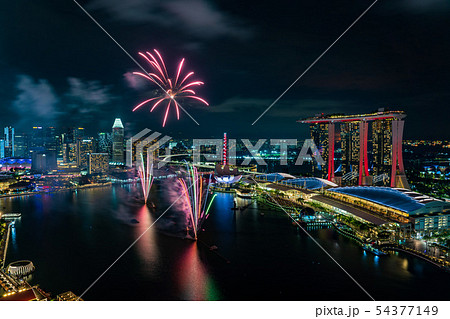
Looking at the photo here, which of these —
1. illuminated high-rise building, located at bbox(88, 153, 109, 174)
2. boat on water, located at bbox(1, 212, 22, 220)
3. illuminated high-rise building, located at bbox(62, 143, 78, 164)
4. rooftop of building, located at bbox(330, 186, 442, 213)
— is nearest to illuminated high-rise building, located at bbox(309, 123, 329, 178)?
rooftop of building, located at bbox(330, 186, 442, 213)

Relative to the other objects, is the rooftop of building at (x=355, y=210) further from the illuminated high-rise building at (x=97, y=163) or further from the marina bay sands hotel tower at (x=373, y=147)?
the illuminated high-rise building at (x=97, y=163)

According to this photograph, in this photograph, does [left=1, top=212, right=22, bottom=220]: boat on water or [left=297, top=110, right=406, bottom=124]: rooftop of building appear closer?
[left=1, top=212, right=22, bottom=220]: boat on water

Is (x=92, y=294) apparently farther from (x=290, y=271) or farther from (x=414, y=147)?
(x=414, y=147)

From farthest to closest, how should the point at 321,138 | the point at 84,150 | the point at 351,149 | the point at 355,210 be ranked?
Result: the point at 84,150 < the point at 321,138 < the point at 351,149 < the point at 355,210

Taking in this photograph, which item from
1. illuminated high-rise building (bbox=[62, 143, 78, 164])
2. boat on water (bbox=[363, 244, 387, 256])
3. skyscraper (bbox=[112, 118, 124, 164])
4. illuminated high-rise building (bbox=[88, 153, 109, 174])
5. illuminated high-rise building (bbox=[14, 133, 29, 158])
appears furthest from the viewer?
illuminated high-rise building (bbox=[14, 133, 29, 158])

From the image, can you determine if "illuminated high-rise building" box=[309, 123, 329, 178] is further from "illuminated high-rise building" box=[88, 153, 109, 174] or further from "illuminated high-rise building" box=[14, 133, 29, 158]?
"illuminated high-rise building" box=[14, 133, 29, 158]

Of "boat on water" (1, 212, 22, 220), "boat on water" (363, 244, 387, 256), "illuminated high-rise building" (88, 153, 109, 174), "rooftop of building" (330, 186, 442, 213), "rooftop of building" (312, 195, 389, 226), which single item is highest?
"illuminated high-rise building" (88, 153, 109, 174)

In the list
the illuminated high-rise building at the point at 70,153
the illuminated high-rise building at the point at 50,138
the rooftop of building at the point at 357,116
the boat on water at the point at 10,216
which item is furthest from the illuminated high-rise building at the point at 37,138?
the rooftop of building at the point at 357,116

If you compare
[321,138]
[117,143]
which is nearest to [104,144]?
→ [117,143]

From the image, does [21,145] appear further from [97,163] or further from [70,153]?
[97,163]
